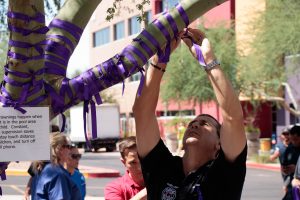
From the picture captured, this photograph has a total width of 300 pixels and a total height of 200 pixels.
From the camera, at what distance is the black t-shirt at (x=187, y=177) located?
3762 millimetres

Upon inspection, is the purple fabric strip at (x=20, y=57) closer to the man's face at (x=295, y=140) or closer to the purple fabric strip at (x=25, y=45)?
the purple fabric strip at (x=25, y=45)

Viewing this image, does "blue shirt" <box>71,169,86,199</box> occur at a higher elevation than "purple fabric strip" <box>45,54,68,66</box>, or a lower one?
lower

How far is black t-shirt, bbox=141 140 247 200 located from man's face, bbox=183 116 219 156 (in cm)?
12

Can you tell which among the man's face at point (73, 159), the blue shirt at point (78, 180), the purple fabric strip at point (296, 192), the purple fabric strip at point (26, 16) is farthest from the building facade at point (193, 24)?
the purple fabric strip at point (26, 16)

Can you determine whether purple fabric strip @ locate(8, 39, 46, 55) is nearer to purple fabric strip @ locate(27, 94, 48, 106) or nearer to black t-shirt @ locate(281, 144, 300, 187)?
purple fabric strip @ locate(27, 94, 48, 106)

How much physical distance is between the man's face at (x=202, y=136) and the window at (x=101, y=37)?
62.4 m

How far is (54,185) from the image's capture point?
536 cm

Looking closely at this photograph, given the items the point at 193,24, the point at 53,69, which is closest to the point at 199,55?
the point at 53,69

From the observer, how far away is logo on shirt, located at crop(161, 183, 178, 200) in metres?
3.83

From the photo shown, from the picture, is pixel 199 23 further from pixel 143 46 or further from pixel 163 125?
pixel 143 46

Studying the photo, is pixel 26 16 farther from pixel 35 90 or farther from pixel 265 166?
pixel 265 166

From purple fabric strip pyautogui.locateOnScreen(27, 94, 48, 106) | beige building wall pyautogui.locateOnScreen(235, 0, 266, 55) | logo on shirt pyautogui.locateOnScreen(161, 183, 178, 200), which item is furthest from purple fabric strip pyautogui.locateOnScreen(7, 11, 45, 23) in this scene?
beige building wall pyautogui.locateOnScreen(235, 0, 266, 55)

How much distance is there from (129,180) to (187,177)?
1239mm

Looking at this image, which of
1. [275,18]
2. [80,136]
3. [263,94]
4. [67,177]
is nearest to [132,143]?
[67,177]
